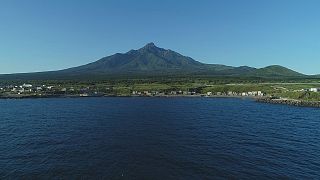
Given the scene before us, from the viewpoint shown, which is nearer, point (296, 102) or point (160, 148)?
point (160, 148)

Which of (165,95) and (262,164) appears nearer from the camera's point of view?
(262,164)

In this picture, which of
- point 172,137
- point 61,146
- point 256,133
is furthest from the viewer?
point 256,133

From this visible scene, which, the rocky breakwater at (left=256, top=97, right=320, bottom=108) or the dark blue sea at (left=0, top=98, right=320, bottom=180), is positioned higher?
the rocky breakwater at (left=256, top=97, right=320, bottom=108)

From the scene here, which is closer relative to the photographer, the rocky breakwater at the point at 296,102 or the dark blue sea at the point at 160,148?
the dark blue sea at the point at 160,148

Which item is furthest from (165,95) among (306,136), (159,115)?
(306,136)

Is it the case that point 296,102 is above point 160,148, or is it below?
above

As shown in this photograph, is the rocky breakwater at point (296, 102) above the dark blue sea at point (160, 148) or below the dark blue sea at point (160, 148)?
above

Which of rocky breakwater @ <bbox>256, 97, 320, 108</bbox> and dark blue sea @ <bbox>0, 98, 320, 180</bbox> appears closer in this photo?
dark blue sea @ <bbox>0, 98, 320, 180</bbox>

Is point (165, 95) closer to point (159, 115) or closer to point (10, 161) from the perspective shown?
point (159, 115)
